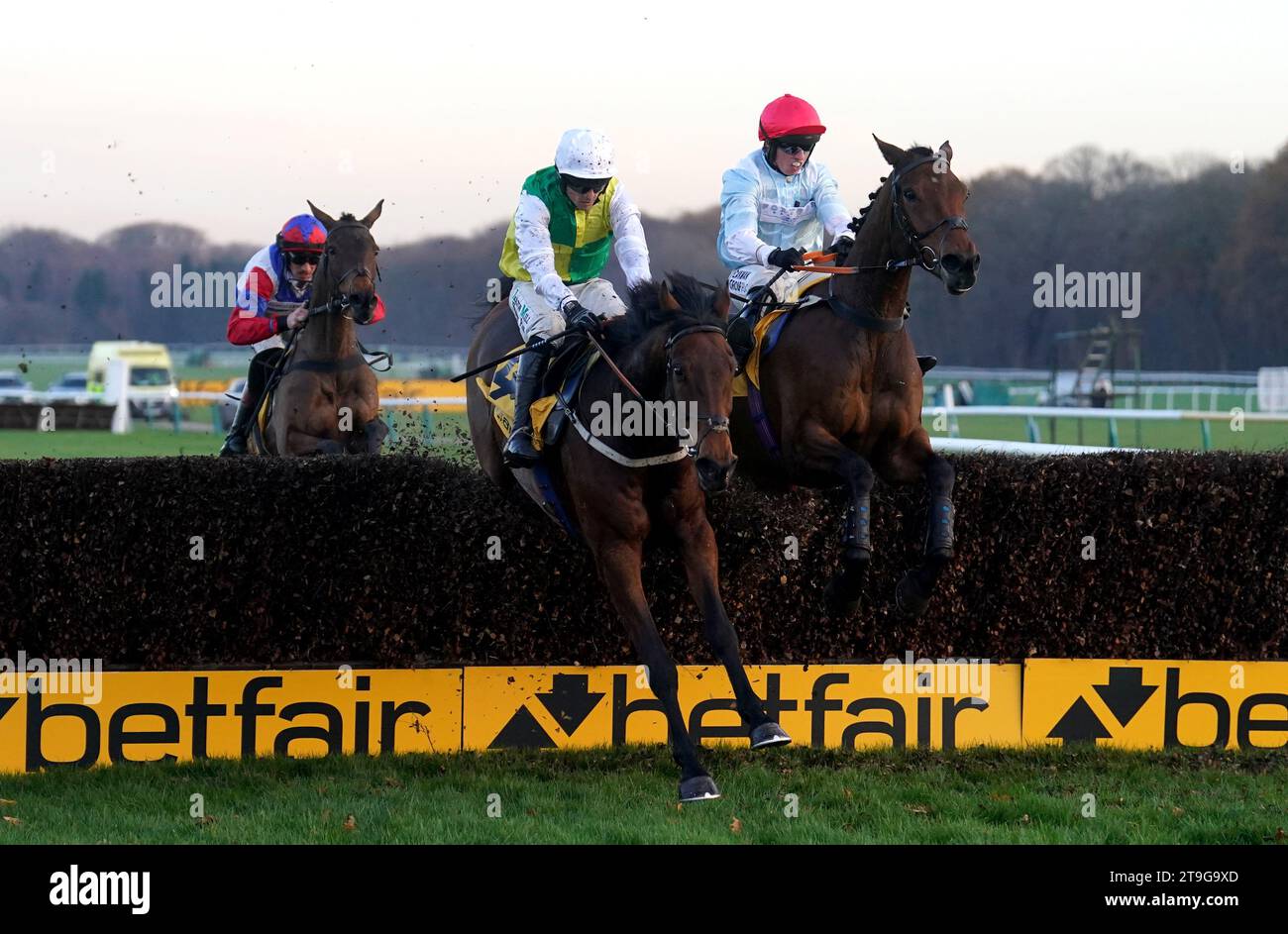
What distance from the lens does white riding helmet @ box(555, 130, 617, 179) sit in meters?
6.18

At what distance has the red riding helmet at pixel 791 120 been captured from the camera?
666cm

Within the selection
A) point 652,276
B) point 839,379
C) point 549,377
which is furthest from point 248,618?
point 839,379

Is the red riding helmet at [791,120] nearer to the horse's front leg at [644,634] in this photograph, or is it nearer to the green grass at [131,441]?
the horse's front leg at [644,634]

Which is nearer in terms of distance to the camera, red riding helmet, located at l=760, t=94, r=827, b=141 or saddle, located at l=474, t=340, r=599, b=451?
saddle, located at l=474, t=340, r=599, b=451

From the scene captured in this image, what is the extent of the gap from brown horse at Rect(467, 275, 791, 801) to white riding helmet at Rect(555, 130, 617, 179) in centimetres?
81

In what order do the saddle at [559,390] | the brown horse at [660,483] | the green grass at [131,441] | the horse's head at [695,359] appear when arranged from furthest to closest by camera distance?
the green grass at [131,441] → the saddle at [559,390] → the brown horse at [660,483] → the horse's head at [695,359]

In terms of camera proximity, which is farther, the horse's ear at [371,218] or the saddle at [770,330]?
the horse's ear at [371,218]

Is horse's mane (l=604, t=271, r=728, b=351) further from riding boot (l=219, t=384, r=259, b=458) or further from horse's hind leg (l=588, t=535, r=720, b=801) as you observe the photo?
riding boot (l=219, t=384, r=259, b=458)

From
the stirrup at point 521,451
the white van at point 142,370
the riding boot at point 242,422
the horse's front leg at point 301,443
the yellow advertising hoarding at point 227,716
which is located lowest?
the yellow advertising hoarding at point 227,716

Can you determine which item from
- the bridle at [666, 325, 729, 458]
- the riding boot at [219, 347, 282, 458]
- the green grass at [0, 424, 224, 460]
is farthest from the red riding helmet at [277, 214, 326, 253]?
the green grass at [0, 424, 224, 460]

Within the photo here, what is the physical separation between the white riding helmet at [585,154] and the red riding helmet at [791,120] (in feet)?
2.79

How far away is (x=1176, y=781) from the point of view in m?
5.91

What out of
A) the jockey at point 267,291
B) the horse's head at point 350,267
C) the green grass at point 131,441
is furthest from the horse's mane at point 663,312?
the green grass at point 131,441

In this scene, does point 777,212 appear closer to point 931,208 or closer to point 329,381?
point 931,208
